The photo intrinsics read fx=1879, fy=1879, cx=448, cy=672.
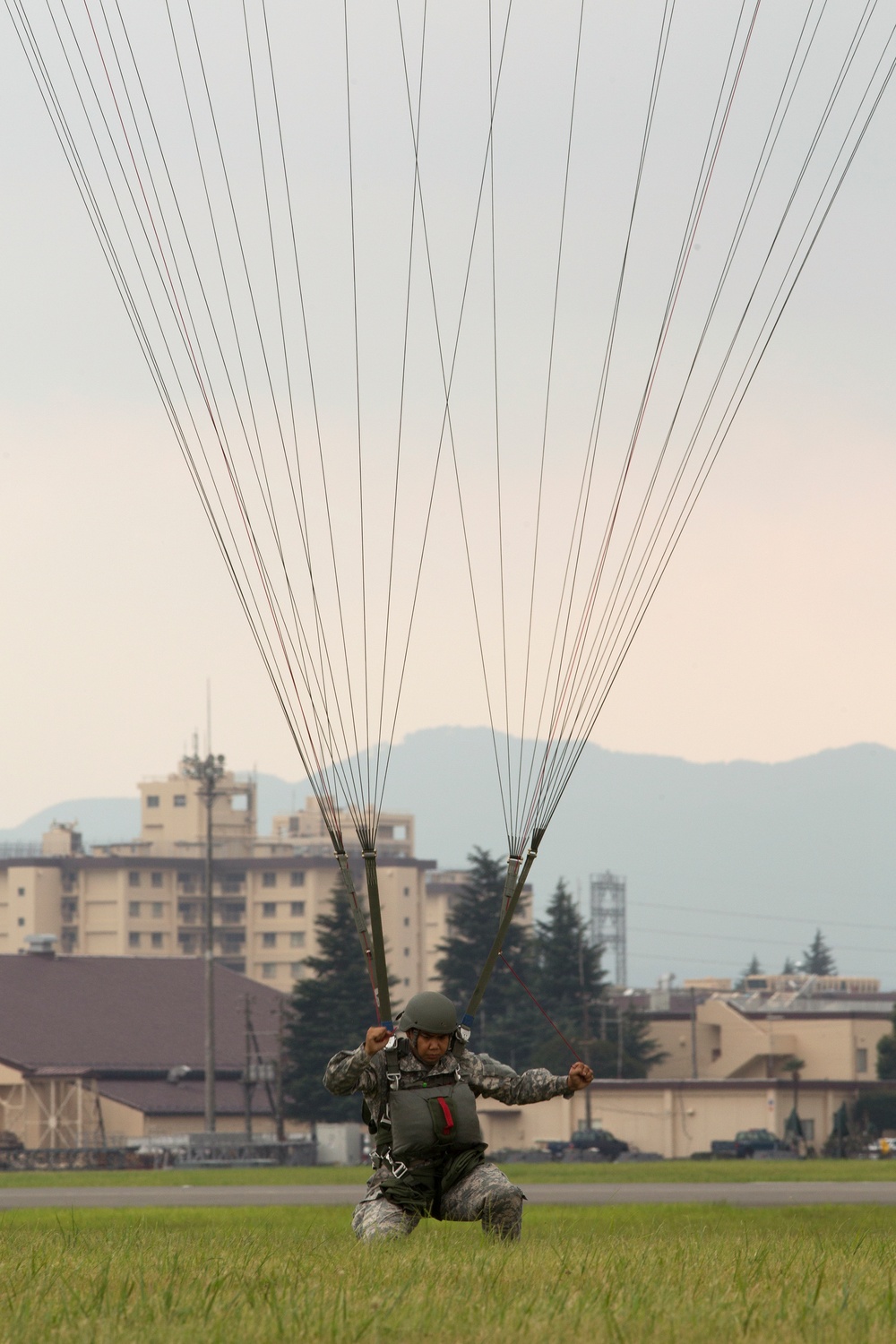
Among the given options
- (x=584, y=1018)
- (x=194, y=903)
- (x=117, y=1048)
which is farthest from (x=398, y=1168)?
(x=194, y=903)

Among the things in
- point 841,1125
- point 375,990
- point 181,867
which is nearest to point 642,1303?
point 375,990

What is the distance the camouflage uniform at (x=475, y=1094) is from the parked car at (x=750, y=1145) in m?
67.3

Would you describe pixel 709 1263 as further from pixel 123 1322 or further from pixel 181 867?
pixel 181 867

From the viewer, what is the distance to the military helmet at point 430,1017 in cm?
1134

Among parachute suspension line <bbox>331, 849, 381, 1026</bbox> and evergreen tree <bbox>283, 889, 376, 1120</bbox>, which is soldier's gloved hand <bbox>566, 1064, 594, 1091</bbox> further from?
evergreen tree <bbox>283, 889, 376, 1120</bbox>

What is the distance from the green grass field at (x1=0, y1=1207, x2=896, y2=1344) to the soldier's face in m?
1.34

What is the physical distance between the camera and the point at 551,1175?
51.8 meters

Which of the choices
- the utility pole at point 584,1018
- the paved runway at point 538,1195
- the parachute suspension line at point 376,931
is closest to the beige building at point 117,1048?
the utility pole at point 584,1018

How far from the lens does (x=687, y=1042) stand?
358ft

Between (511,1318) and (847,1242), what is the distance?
17.3 ft

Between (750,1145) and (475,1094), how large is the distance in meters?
69.2

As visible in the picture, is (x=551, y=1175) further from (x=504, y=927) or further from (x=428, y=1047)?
(x=428, y=1047)

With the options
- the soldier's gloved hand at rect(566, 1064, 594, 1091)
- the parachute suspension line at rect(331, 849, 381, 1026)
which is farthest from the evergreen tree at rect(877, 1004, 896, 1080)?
the soldier's gloved hand at rect(566, 1064, 594, 1091)

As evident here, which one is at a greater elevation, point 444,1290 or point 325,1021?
point 444,1290
